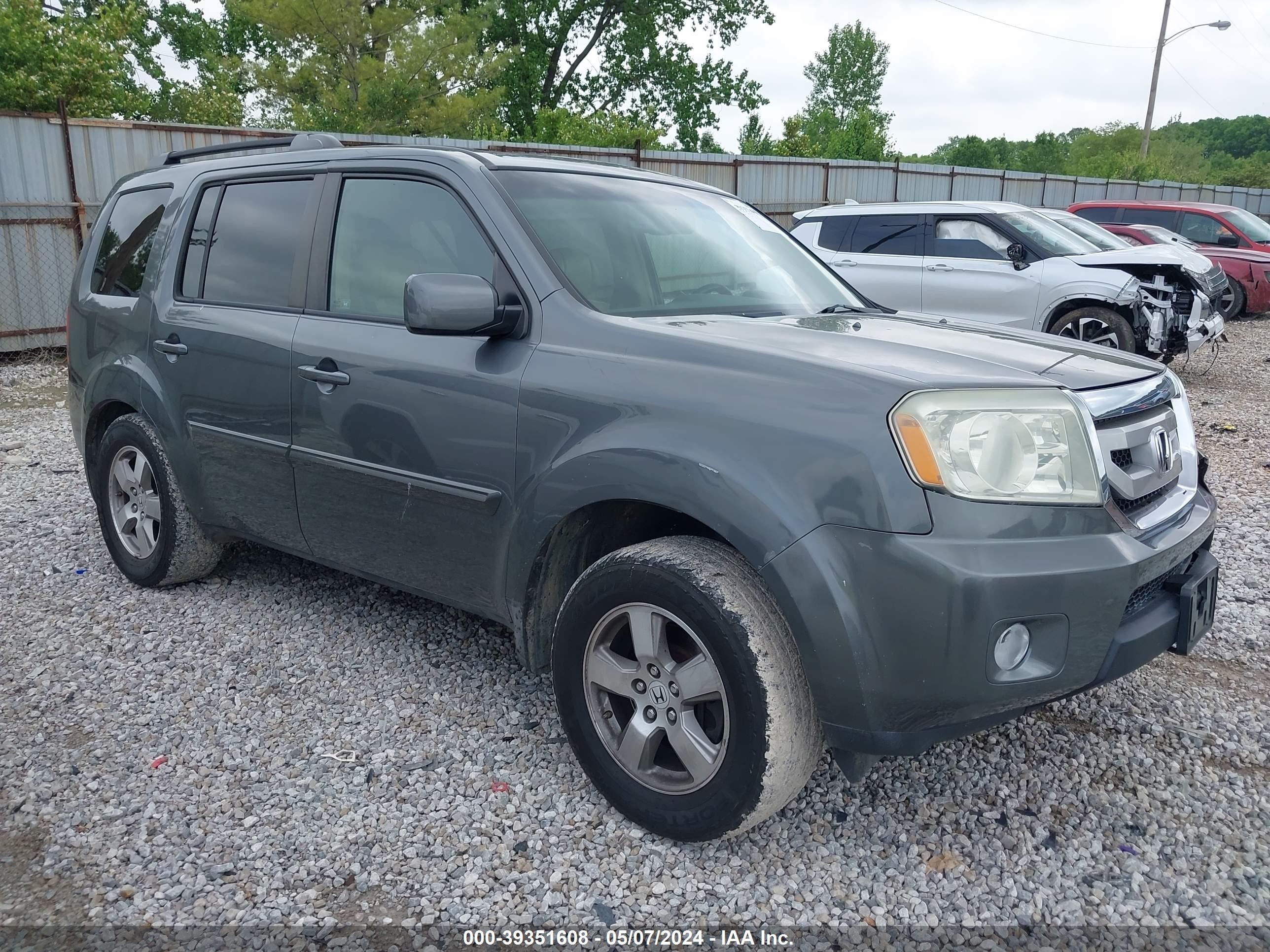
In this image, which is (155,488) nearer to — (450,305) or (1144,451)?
(450,305)

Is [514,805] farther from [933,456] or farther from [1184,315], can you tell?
[1184,315]

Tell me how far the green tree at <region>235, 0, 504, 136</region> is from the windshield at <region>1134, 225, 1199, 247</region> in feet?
52.3

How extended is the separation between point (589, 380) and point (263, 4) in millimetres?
26437

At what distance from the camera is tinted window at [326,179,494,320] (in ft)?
10.2

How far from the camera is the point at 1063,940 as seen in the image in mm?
2256

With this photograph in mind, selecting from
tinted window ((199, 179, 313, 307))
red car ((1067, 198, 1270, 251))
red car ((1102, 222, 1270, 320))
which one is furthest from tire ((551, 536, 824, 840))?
red car ((1067, 198, 1270, 251))

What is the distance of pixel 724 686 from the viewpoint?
2.39m

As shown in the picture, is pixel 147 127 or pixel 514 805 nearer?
pixel 514 805

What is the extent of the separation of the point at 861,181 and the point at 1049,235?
33.3 ft

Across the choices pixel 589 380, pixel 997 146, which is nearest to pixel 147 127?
pixel 589 380

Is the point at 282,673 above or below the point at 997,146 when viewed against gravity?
below

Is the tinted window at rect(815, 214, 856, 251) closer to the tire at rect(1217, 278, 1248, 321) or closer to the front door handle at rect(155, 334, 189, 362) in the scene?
the tire at rect(1217, 278, 1248, 321)

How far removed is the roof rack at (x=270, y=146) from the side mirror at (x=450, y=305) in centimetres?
125

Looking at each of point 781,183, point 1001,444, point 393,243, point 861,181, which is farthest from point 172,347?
point 861,181
